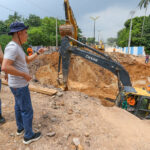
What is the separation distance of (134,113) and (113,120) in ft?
4.44

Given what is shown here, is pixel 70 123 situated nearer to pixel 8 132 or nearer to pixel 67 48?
pixel 8 132

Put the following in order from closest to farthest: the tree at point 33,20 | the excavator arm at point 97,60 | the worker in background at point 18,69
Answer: the worker in background at point 18,69 → the excavator arm at point 97,60 → the tree at point 33,20

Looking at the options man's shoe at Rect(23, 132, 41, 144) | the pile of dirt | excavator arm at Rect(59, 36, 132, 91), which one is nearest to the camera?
man's shoe at Rect(23, 132, 41, 144)

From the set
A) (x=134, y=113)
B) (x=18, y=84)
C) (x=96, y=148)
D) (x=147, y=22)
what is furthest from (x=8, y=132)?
(x=147, y=22)

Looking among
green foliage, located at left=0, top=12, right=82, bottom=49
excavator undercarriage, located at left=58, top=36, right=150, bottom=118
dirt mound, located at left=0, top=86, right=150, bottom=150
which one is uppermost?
green foliage, located at left=0, top=12, right=82, bottom=49

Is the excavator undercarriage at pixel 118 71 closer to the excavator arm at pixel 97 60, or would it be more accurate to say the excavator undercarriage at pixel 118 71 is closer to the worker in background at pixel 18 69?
the excavator arm at pixel 97 60

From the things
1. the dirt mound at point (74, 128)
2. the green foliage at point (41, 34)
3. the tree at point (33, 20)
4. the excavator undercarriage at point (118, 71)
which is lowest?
the dirt mound at point (74, 128)

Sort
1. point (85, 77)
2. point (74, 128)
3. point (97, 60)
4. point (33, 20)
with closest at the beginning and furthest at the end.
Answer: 1. point (74, 128)
2. point (97, 60)
3. point (85, 77)
4. point (33, 20)

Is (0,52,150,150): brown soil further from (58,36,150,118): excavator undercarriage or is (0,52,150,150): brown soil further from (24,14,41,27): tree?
(24,14,41,27): tree

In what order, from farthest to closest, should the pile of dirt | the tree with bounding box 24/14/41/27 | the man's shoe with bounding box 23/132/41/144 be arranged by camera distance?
1. the tree with bounding box 24/14/41/27
2. the pile of dirt
3. the man's shoe with bounding box 23/132/41/144

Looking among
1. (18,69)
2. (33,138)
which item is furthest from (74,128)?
(18,69)

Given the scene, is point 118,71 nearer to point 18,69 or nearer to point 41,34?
point 18,69

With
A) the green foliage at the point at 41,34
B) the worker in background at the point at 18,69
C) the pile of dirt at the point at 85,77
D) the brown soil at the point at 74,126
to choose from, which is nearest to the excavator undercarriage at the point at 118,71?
the brown soil at the point at 74,126

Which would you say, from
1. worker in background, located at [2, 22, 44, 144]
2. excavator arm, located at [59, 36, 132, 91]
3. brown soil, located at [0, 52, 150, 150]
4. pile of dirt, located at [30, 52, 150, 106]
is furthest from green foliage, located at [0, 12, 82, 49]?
worker in background, located at [2, 22, 44, 144]
